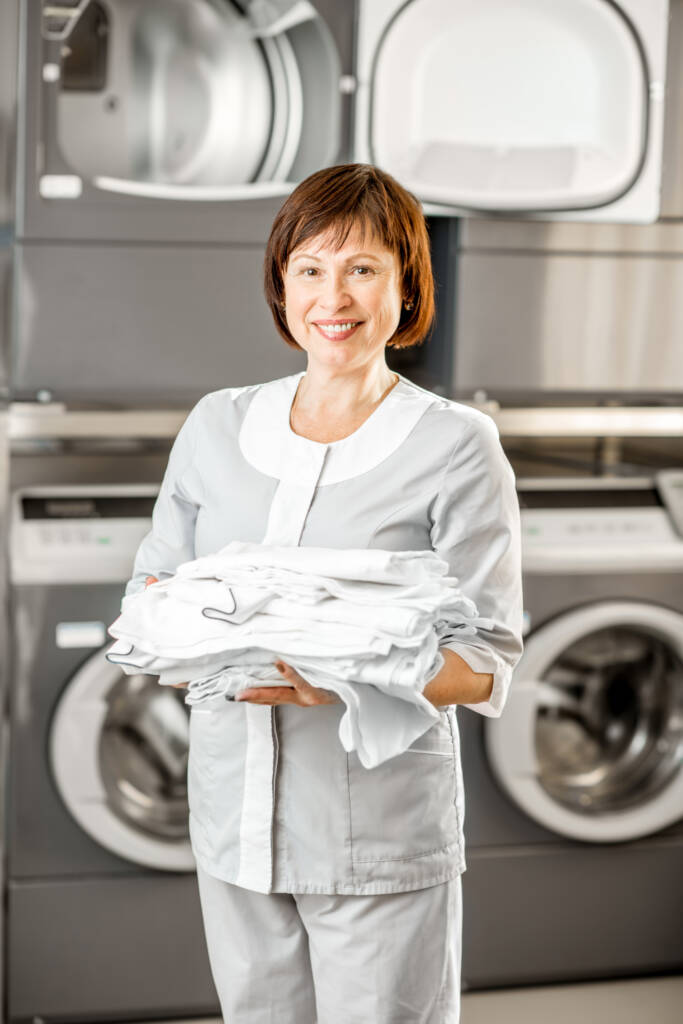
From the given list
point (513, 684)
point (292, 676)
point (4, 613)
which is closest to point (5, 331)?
point (4, 613)

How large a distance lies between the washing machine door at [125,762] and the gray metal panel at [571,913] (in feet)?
1.96

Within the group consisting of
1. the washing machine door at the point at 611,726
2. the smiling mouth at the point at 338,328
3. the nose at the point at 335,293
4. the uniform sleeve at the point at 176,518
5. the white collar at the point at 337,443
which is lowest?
the washing machine door at the point at 611,726

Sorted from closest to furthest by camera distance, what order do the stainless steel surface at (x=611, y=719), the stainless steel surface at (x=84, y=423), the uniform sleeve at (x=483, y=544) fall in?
the uniform sleeve at (x=483, y=544)
the stainless steel surface at (x=84, y=423)
the stainless steel surface at (x=611, y=719)

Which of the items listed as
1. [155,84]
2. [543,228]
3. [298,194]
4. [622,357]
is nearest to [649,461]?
[622,357]

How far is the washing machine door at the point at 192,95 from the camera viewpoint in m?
2.30

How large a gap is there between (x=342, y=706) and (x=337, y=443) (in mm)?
291

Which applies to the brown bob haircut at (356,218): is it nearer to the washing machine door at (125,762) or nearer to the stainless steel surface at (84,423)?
the stainless steel surface at (84,423)

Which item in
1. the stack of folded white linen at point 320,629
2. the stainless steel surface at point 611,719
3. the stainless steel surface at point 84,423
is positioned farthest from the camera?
the stainless steel surface at point 611,719

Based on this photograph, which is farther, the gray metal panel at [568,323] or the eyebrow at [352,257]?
the gray metal panel at [568,323]

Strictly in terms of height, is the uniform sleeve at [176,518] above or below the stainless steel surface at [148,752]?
above

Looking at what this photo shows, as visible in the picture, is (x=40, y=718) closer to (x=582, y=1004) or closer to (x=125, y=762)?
(x=125, y=762)

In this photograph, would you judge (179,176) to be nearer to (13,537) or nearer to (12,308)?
(12,308)

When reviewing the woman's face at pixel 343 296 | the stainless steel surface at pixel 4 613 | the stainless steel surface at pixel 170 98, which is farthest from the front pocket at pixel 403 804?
the stainless steel surface at pixel 170 98

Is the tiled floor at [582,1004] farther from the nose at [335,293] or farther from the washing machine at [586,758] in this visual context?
the nose at [335,293]
